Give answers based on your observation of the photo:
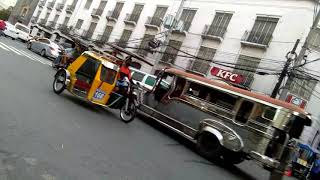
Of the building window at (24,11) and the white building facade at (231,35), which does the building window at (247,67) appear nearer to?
the white building facade at (231,35)

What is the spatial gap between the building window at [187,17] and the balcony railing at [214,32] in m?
2.18

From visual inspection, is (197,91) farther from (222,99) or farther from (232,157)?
(232,157)

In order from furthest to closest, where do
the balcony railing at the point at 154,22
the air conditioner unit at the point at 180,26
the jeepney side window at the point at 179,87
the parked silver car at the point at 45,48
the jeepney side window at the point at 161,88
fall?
the balcony railing at the point at 154,22 → the air conditioner unit at the point at 180,26 → the parked silver car at the point at 45,48 → the jeepney side window at the point at 161,88 → the jeepney side window at the point at 179,87

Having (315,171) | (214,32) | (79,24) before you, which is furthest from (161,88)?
(79,24)

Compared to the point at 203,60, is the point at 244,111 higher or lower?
lower

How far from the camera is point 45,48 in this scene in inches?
1265

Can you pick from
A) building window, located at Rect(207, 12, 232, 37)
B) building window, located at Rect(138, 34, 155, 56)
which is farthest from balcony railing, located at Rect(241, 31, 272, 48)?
building window, located at Rect(138, 34, 155, 56)

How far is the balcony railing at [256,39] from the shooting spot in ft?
94.4

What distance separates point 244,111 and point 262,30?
1841cm

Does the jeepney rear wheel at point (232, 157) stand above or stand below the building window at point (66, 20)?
below

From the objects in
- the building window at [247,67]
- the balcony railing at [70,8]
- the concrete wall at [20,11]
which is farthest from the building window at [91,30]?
the concrete wall at [20,11]

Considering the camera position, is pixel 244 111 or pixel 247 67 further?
pixel 247 67

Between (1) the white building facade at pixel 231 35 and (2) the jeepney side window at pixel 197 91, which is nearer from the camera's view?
(2) the jeepney side window at pixel 197 91

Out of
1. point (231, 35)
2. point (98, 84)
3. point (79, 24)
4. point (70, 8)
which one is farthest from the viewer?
point (70, 8)
